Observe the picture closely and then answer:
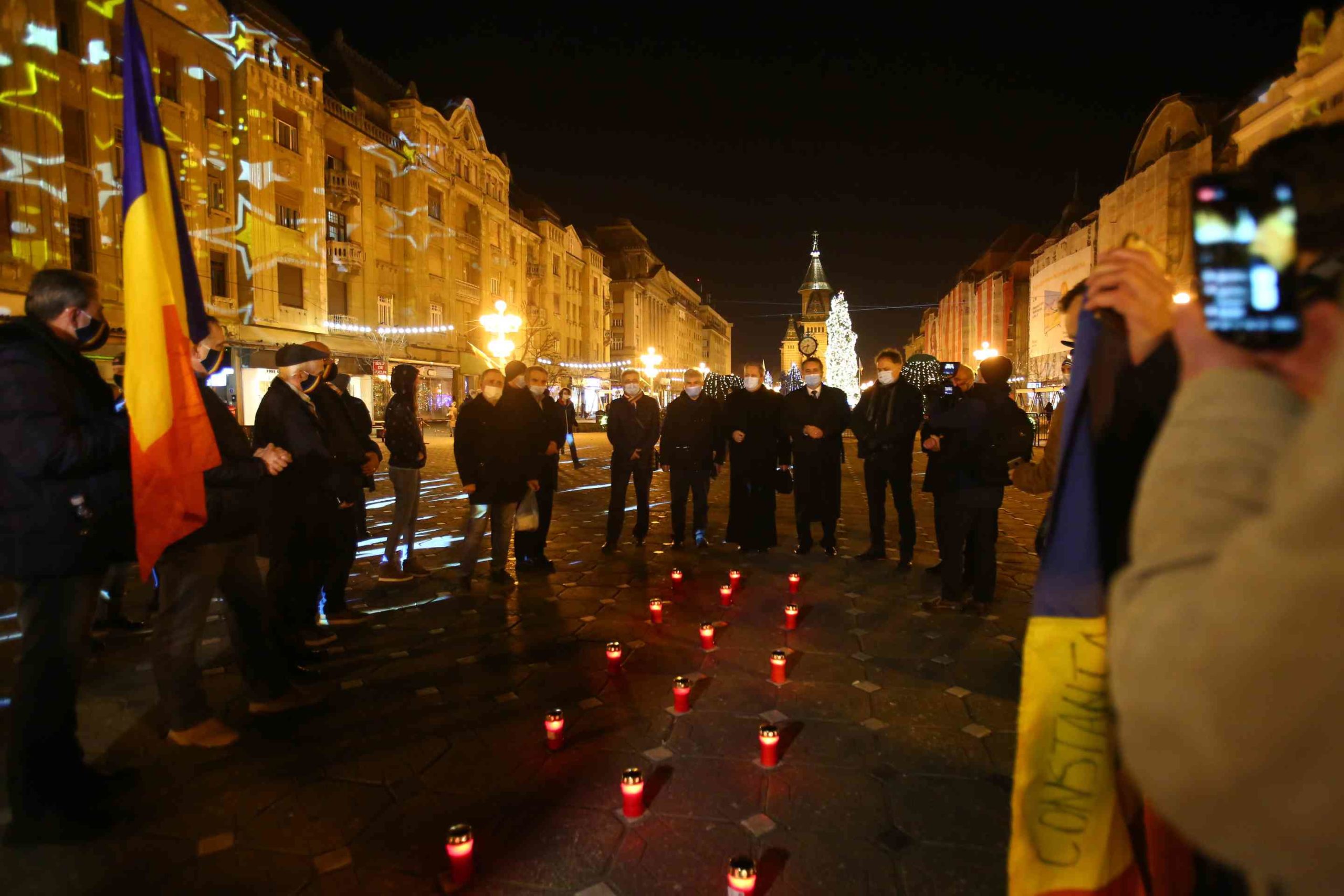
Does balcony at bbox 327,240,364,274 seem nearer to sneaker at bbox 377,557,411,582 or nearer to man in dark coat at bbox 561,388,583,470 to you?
man in dark coat at bbox 561,388,583,470

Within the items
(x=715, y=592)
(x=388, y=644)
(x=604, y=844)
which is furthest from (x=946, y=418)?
(x=388, y=644)

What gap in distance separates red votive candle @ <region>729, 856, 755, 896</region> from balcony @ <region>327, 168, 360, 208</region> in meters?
35.5

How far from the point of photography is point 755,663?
191 inches

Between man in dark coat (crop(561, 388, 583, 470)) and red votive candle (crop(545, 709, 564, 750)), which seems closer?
red votive candle (crop(545, 709, 564, 750))

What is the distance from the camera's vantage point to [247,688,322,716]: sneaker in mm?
4082

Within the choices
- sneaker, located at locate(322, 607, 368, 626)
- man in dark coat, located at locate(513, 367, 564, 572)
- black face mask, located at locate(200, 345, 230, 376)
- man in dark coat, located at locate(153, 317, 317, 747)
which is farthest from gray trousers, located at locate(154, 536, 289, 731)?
man in dark coat, located at locate(513, 367, 564, 572)

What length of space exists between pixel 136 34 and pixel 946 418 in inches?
233

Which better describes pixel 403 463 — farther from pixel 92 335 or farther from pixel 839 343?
pixel 839 343

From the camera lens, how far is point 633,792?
2.96m

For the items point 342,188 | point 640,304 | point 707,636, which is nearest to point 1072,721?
point 707,636

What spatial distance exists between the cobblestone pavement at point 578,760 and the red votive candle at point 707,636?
0.27 feet

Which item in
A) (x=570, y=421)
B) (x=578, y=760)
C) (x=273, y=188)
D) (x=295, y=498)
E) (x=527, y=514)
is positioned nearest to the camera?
(x=578, y=760)

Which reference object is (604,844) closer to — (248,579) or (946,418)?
(248,579)

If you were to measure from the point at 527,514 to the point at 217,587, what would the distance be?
3.61m
